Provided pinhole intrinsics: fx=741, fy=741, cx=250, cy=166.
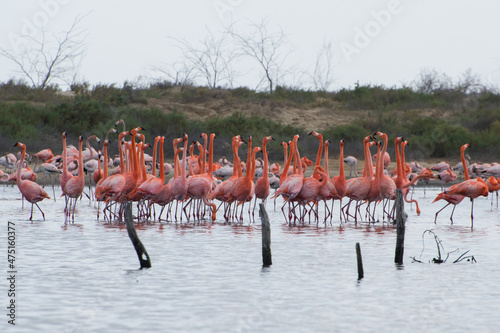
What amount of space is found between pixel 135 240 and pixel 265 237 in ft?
4.20

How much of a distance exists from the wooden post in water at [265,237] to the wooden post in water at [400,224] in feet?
4.23

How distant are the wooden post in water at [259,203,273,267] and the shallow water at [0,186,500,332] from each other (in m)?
0.09

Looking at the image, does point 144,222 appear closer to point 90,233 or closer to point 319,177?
point 90,233

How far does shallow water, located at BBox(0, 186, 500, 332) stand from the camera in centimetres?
552

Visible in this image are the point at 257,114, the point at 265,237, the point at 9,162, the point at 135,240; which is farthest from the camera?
the point at 257,114

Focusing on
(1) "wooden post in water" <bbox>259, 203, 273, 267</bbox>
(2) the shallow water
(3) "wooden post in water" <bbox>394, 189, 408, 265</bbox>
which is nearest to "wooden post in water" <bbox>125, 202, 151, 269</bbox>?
(2) the shallow water

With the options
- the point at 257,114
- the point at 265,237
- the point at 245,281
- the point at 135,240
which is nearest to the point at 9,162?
the point at 135,240

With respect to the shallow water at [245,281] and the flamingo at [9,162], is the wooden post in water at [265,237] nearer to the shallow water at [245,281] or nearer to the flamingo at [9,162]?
the shallow water at [245,281]

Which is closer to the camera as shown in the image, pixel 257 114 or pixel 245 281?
pixel 245 281

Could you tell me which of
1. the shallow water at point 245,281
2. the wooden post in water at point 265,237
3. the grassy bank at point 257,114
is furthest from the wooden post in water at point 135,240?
the grassy bank at point 257,114

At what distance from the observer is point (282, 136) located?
90.0 feet

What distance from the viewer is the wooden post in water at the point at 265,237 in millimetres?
7141

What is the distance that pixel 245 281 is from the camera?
7012mm

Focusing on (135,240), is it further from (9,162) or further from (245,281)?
(9,162)
